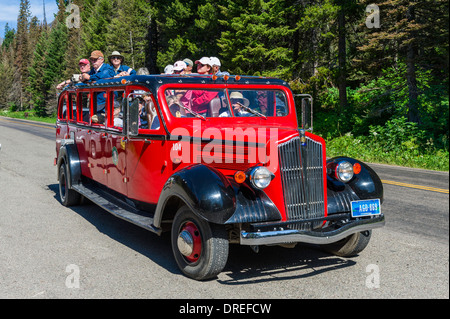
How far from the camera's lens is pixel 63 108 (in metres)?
9.09

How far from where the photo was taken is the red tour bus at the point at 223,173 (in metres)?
4.37

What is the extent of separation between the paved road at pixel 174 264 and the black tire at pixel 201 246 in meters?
0.12

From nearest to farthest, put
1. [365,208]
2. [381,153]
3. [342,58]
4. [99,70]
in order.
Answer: [365,208], [99,70], [381,153], [342,58]

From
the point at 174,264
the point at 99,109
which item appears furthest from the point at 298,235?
the point at 99,109

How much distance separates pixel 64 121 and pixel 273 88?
4513 millimetres

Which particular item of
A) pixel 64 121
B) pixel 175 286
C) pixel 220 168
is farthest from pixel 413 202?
pixel 64 121

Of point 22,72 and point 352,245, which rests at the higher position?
point 22,72

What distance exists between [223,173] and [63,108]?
5.34m

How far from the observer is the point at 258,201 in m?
4.45

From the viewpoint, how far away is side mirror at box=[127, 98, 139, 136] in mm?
5330

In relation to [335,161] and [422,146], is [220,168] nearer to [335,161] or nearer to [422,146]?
[335,161]

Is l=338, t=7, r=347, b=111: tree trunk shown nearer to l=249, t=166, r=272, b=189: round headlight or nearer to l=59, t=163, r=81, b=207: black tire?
l=59, t=163, r=81, b=207: black tire

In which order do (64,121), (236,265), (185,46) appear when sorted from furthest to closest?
(185,46), (64,121), (236,265)

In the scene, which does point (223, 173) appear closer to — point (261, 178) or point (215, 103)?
point (261, 178)
